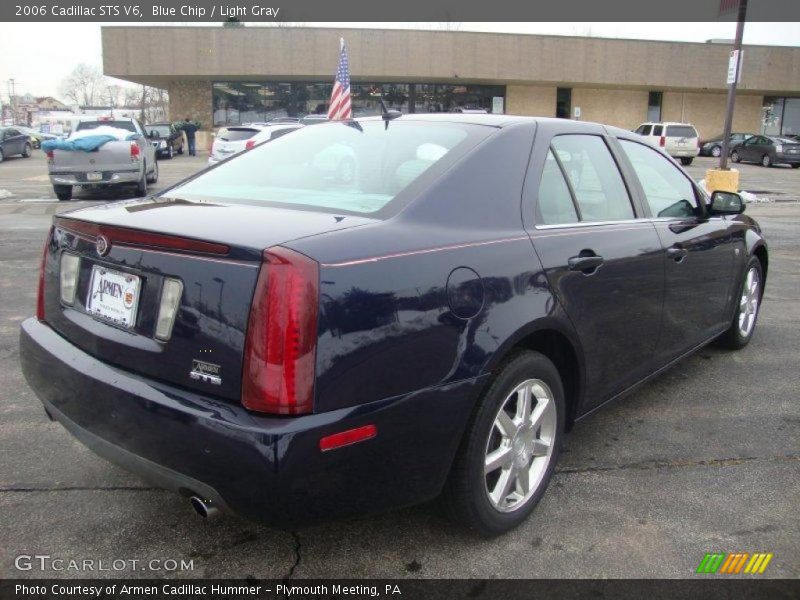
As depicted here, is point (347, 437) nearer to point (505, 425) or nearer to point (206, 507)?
point (206, 507)

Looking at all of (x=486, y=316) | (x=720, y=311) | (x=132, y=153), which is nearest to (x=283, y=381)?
(x=486, y=316)

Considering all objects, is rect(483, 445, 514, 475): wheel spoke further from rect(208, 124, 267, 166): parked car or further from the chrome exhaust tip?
rect(208, 124, 267, 166): parked car

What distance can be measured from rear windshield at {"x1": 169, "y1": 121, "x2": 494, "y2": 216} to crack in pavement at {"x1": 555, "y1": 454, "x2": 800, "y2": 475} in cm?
157

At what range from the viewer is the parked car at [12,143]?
3012 cm

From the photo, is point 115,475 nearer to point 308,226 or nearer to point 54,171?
point 308,226

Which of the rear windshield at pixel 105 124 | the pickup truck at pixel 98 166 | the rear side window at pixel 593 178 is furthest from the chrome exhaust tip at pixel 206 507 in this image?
the rear windshield at pixel 105 124

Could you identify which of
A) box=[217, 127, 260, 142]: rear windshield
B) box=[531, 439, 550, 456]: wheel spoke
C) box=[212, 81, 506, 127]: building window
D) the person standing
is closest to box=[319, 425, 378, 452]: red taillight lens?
box=[531, 439, 550, 456]: wheel spoke

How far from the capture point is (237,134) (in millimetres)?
15781

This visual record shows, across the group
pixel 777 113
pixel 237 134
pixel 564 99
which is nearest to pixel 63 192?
pixel 237 134

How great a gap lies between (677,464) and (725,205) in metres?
1.64

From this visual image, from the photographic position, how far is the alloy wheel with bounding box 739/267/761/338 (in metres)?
4.86

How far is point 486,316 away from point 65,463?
214 cm

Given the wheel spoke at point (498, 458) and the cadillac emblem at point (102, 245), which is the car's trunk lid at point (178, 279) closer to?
the cadillac emblem at point (102, 245)

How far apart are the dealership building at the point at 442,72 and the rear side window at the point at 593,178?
3118cm
